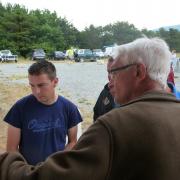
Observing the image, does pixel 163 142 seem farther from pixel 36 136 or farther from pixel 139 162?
pixel 36 136

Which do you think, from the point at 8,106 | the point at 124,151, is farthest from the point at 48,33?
the point at 124,151

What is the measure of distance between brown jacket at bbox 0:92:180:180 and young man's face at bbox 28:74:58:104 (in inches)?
71.1

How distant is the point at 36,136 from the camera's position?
3496mm

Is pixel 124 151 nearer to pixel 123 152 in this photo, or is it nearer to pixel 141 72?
pixel 123 152

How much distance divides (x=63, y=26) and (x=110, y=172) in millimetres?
82230

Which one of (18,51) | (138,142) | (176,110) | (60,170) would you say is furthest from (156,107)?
(18,51)

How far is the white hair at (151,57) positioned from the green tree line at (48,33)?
5466 centimetres

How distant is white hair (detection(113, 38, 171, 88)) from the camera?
2.06 m

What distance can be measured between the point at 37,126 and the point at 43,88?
1.21 feet

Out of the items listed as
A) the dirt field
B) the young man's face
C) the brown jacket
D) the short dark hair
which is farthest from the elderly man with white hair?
the dirt field

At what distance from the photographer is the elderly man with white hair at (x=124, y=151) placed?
65.8 inches

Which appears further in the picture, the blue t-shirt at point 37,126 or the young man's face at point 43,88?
the young man's face at point 43,88

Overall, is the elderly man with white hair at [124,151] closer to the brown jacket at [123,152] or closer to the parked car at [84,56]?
the brown jacket at [123,152]

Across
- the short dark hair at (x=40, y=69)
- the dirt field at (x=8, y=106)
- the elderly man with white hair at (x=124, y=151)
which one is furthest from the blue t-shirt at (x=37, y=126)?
the dirt field at (x=8, y=106)
